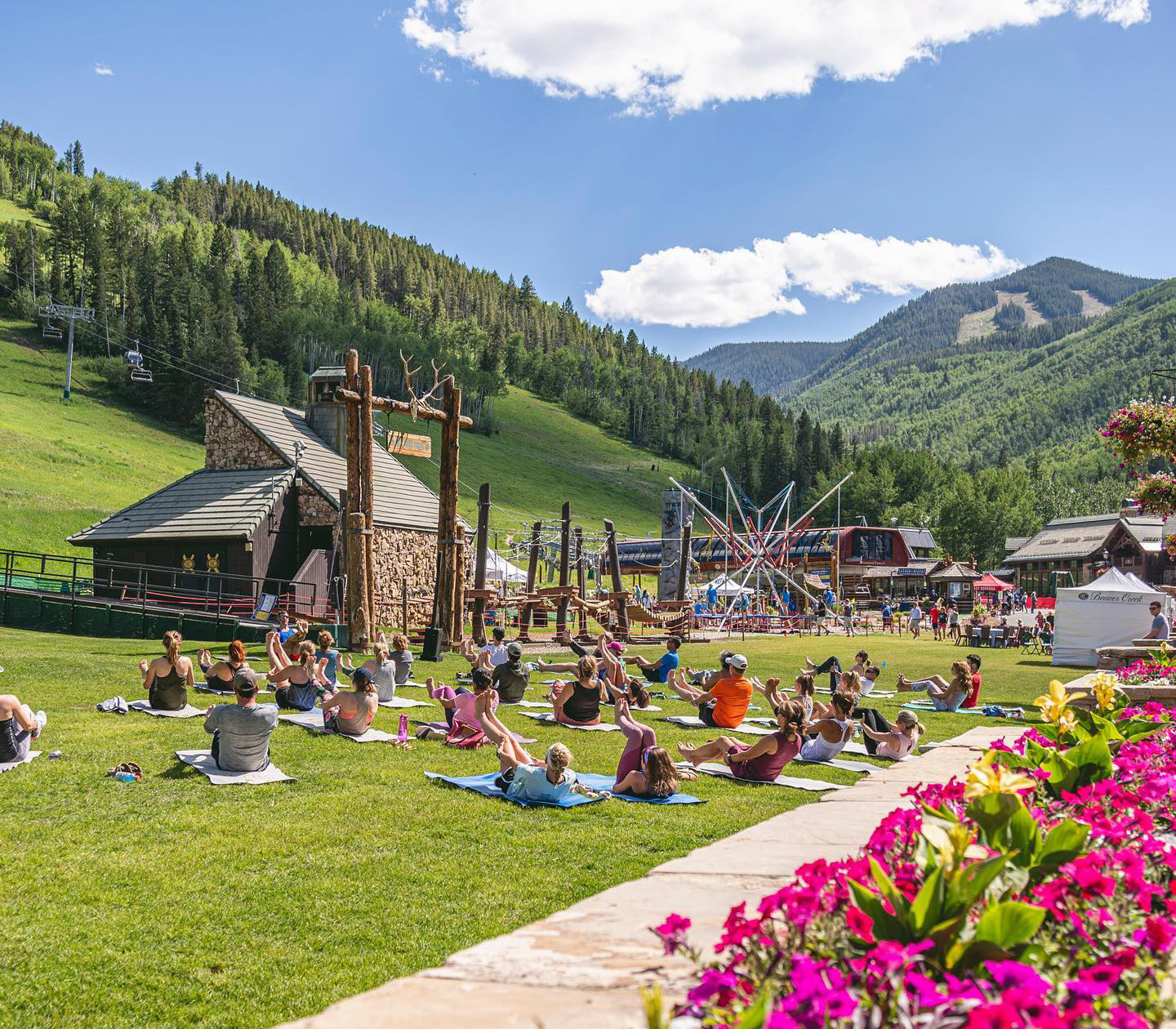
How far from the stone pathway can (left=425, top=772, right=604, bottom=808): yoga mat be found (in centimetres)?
340

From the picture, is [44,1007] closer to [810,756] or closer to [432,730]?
[432,730]

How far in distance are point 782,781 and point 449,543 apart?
1543cm

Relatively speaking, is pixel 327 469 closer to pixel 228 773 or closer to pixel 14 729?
pixel 14 729

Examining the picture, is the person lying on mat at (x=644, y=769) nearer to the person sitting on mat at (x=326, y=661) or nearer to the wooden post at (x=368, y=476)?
the person sitting on mat at (x=326, y=661)

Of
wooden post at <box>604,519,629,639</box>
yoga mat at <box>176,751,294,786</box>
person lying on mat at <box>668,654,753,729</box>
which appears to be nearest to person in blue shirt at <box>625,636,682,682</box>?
person lying on mat at <box>668,654,753,729</box>

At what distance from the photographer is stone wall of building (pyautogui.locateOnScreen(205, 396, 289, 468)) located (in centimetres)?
3388

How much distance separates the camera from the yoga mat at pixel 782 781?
11055 mm

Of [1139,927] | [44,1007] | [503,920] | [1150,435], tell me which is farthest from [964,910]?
[1150,435]

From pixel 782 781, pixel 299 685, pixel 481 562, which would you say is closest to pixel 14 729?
pixel 299 685

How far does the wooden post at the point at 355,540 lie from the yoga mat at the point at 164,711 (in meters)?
9.24

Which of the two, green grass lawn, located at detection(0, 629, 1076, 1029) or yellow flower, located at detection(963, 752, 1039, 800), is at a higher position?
yellow flower, located at detection(963, 752, 1039, 800)

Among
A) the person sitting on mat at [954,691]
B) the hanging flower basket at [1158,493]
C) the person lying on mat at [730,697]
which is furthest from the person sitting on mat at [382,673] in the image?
the hanging flower basket at [1158,493]

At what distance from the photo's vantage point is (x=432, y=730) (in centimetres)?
1330

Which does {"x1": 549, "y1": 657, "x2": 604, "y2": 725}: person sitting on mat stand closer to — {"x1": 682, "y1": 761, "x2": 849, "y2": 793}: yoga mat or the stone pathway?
{"x1": 682, "y1": 761, "x2": 849, "y2": 793}: yoga mat
